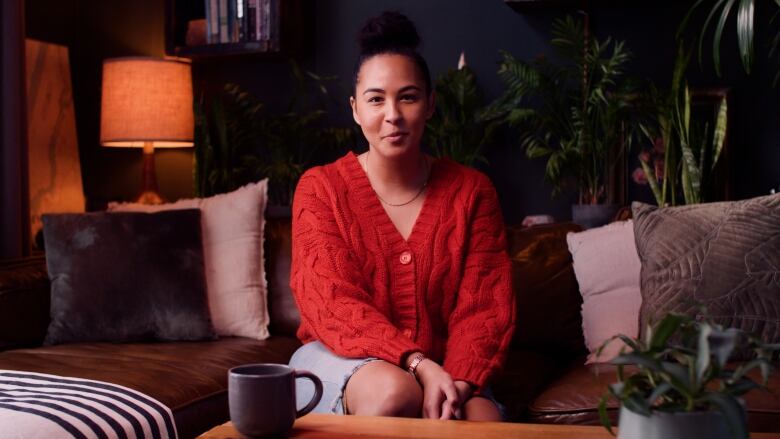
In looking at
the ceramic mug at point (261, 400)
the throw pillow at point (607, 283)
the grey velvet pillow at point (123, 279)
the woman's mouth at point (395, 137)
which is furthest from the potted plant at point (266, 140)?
the ceramic mug at point (261, 400)

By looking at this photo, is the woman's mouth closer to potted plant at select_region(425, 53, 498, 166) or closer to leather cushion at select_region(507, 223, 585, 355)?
leather cushion at select_region(507, 223, 585, 355)

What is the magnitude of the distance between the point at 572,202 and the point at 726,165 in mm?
582

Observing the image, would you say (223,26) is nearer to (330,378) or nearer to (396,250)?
(396,250)

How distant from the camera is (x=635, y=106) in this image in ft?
9.64

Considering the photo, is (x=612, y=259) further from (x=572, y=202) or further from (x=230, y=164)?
(x=230, y=164)

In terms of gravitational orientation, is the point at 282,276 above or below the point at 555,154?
below

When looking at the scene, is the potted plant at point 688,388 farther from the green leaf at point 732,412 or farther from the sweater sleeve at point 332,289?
the sweater sleeve at point 332,289

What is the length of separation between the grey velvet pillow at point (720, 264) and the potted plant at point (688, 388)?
3.72 feet

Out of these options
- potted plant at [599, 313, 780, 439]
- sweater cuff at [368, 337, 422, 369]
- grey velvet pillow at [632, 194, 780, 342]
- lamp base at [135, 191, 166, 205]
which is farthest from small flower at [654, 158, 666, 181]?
potted plant at [599, 313, 780, 439]

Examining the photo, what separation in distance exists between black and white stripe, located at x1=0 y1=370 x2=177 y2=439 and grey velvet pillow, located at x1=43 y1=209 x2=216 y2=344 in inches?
19.8

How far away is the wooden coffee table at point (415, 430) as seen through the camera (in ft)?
4.07

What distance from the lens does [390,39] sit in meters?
1.96

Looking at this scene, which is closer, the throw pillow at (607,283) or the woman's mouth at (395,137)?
the woman's mouth at (395,137)

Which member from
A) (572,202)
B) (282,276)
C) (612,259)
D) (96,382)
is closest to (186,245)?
(282,276)
